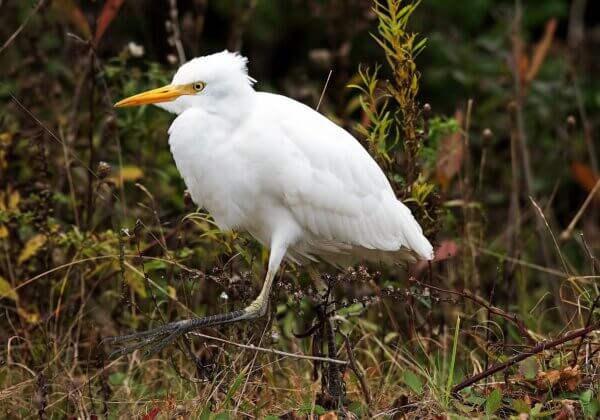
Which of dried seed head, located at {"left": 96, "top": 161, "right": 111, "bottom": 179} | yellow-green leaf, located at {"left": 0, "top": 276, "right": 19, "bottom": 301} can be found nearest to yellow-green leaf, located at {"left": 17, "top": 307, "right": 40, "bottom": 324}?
yellow-green leaf, located at {"left": 0, "top": 276, "right": 19, "bottom": 301}

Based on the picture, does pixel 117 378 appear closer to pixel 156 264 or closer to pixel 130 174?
pixel 156 264

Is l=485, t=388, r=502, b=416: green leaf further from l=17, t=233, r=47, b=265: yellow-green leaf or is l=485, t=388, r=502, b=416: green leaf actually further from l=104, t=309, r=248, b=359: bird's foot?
l=17, t=233, r=47, b=265: yellow-green leaf

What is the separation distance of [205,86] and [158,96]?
0.50 ft

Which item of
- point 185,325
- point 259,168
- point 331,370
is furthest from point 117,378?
point 259,168

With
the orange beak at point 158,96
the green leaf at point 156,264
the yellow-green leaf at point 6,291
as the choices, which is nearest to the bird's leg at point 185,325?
the green leaf at point 156,264

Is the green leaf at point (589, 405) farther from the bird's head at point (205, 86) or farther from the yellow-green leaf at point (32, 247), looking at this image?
the yellow-green leaf at point (32, 247)

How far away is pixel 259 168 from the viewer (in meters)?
3.12

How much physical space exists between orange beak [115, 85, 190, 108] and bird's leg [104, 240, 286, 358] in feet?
1.90

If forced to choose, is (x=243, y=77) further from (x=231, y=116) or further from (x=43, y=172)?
(x=43, y=172)

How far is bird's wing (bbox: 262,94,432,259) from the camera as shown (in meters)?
3.19

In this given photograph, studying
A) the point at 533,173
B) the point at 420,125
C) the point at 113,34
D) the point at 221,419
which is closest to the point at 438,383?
the point at 221,419

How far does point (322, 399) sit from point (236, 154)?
84cm

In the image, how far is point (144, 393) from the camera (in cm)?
358

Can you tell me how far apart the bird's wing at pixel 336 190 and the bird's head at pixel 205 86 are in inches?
6.0
